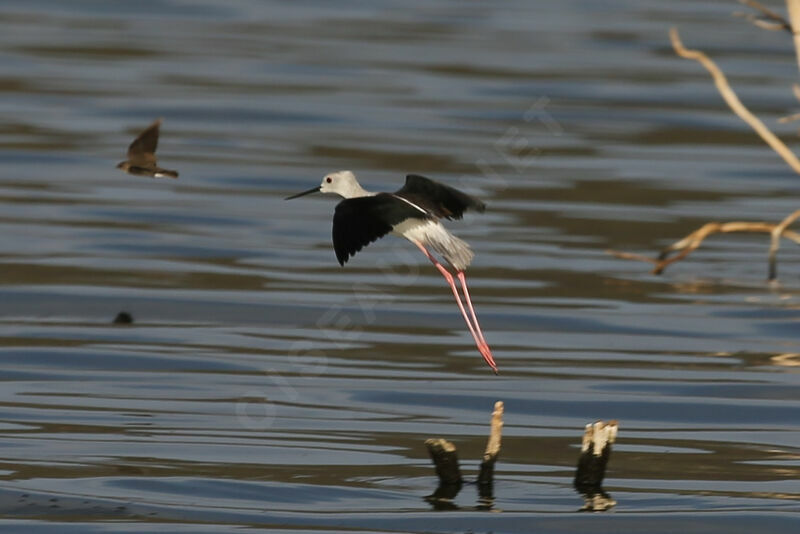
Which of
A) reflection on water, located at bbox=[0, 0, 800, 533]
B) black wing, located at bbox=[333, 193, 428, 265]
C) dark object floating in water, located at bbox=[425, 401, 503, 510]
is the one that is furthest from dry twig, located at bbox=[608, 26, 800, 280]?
black wing, located at bbox=[333, 193, 428, 265]

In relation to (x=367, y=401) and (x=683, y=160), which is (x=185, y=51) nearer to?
(x=683, y=160)

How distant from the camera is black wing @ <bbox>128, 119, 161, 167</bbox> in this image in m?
8.35

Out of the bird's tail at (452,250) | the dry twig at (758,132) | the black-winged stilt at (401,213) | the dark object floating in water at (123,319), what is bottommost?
the dark object floating in water at (123,319)

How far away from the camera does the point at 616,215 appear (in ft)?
57.0

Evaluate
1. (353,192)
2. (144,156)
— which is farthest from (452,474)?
(144,156)

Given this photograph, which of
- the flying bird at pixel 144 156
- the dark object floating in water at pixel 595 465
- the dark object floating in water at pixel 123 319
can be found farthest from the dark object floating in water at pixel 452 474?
the dark object floating in water at pixel 123 319

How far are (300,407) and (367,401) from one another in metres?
0.41

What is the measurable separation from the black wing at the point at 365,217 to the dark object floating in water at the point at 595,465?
1244 mm

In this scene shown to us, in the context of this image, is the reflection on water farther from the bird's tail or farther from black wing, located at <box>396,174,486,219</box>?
black wing, located at <box>396,174,486,219</box>

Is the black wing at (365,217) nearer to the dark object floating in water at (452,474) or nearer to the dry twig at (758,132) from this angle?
the dark object floating in water at (452,474)

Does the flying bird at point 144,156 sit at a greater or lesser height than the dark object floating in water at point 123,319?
greater

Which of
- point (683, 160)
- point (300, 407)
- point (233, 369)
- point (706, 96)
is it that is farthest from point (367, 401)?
point (706, 96)

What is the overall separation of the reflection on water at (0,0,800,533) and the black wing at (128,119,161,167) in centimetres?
148

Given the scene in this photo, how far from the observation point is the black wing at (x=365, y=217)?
24.1ft
